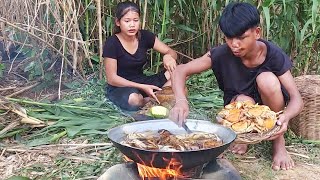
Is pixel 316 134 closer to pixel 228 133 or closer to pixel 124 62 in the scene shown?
pixel 228 133

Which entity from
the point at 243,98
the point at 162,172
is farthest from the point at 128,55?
the point at 162,172

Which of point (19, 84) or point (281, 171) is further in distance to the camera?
point (19, 84)

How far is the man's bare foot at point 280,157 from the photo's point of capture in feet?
→ 9.66

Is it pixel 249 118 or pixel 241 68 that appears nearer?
A: pixel 249 118

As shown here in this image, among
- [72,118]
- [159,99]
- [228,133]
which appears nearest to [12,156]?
[72,118]

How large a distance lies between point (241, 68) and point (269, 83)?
0.68 feet

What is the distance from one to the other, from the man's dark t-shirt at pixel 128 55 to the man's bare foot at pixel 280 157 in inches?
55.8

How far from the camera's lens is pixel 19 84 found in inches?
172

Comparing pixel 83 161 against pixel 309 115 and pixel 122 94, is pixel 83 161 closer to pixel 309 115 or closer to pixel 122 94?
pixel 122 94

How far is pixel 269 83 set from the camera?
A: 282 cm

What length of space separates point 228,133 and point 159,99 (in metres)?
1.44

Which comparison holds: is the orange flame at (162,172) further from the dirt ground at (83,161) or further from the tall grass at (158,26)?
the tall grass at (158,26)

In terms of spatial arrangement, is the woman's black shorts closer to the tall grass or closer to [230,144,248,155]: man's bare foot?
the tall grass

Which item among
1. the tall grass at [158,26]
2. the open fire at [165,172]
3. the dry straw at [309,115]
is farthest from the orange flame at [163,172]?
the tall grass at [158,26]
